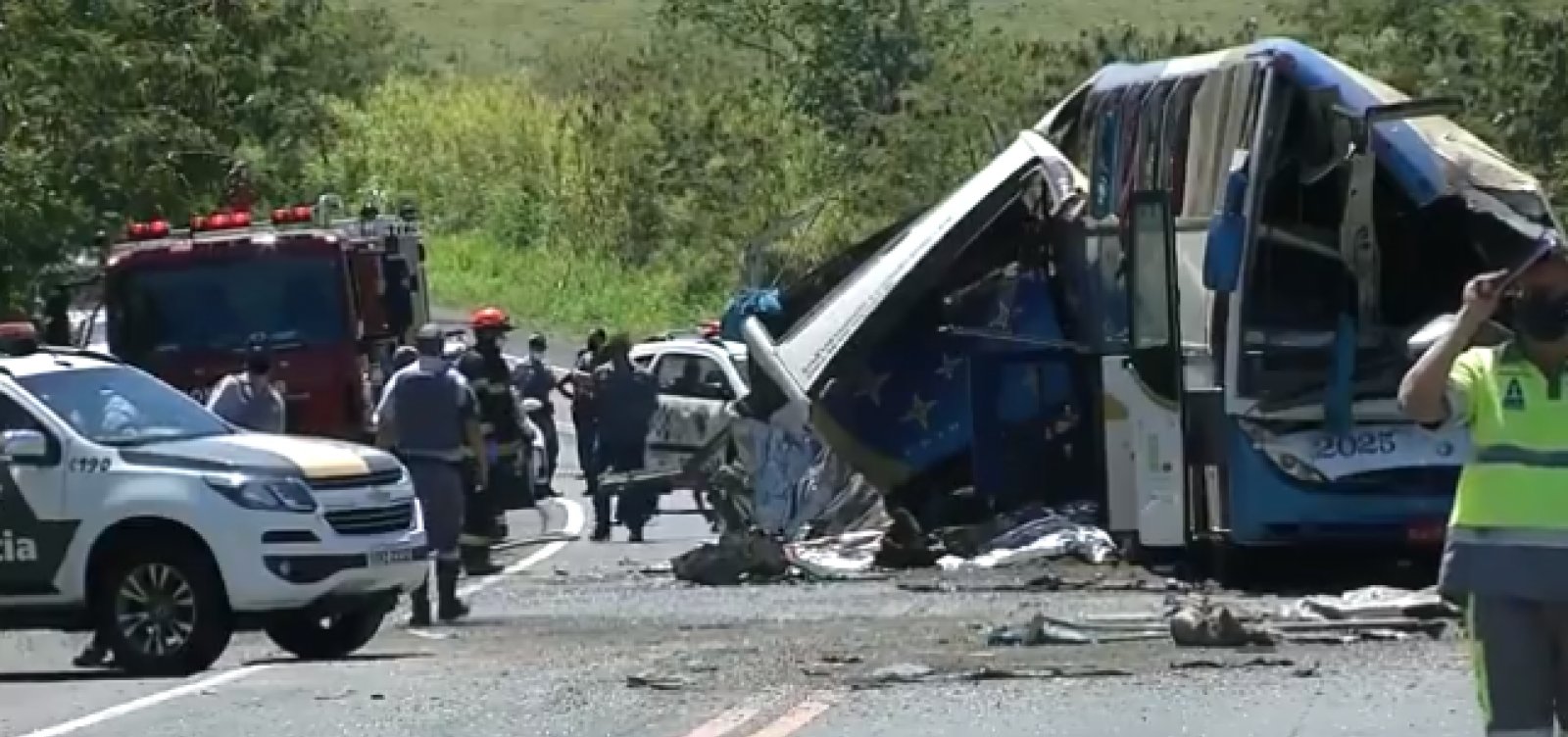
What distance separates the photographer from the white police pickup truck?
16000 millimetres

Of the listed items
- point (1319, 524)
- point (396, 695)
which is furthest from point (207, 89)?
point (396, 695)

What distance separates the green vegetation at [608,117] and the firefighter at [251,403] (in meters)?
7.00

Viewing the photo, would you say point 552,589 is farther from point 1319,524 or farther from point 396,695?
point 396,695

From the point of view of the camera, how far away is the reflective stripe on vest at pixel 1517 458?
8203 millimetres

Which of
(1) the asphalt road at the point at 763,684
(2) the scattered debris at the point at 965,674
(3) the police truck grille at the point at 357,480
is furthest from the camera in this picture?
(3) the police truck grille at the point at 357,480

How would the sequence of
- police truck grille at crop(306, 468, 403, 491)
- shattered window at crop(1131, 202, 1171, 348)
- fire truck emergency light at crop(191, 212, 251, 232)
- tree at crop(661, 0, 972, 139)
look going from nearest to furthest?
1. police truck grille at crop(306, 468, 403, 491)
2. shattered window at crop(1131, 202, 1171, 348)
3. fire truck emergency light at crop(191, 212, 251, 232)
4. tree at crop(661, 0, 972, 139)

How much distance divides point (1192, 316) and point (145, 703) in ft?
25.2

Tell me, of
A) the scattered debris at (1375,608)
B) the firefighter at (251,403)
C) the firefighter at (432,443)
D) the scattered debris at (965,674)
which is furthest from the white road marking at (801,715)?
the firefighter at (251,403)

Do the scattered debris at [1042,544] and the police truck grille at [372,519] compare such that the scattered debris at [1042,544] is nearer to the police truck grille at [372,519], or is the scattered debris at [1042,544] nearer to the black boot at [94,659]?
the police truck grille at [372,519]

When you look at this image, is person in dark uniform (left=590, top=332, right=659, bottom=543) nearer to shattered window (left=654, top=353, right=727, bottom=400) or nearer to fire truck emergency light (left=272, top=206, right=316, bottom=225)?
shattered window (left=654, top=353, right=727, bottom=400)

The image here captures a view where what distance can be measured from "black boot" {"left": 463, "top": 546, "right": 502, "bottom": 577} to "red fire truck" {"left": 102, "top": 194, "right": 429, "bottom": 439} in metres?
1.49

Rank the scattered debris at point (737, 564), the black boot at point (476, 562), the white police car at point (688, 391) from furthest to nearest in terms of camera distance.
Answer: the white police car at point (688, 391), the black boot at point (476, 562), the scattered debris at point (737, 564)

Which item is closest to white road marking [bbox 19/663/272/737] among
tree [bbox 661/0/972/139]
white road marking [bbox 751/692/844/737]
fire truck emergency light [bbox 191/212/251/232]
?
white road marking [bbox 751/692/844/737]

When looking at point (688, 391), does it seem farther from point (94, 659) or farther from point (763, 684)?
point (763, 684)
